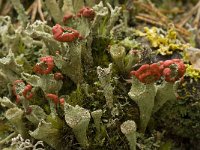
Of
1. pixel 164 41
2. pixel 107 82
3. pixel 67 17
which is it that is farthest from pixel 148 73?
pixel 67 17

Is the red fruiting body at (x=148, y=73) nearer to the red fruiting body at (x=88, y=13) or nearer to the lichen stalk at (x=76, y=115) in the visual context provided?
the lichen stalk at (x=76, y=115)

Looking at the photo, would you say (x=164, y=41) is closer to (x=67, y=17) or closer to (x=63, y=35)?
(x=67, y=17)

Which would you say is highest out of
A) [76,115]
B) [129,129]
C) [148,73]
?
[148,73]

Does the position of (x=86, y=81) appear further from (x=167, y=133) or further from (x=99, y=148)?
(x=167, y=133)

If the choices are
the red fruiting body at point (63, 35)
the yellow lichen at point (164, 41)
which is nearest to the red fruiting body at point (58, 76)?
the red fruiting body at point (63, 35)

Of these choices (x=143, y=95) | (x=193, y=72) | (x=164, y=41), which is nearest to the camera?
(x=143, y=95)
